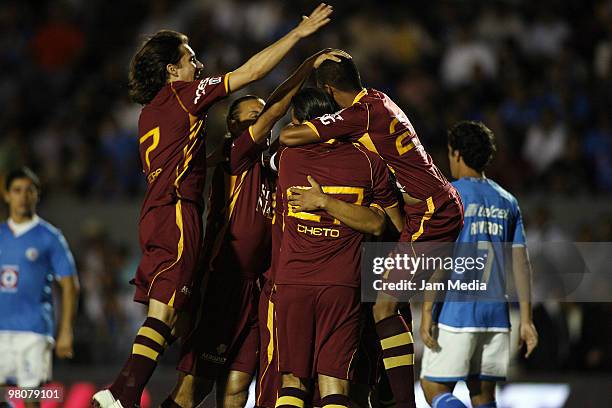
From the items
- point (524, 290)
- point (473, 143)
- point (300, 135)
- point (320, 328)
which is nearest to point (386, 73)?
point (473, 143)

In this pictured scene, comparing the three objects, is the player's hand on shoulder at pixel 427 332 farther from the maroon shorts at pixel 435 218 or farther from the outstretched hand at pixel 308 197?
the outstretched hand at pixel 308 197

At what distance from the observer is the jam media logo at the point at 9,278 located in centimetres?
874

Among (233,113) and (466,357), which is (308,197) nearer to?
(233,113)

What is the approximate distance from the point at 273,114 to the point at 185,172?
0.68 m

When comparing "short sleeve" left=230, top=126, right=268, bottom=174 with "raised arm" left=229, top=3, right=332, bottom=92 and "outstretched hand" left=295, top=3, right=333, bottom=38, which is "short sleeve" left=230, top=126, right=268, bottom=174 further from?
"outstretched hand" left=295, top=3, right=333, bottom=38

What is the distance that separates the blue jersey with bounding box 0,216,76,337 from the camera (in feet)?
28.5

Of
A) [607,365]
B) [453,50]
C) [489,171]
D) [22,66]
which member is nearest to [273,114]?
[607,365]

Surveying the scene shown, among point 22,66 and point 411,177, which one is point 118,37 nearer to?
point 22,66

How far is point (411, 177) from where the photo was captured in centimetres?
707

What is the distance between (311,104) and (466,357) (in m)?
2.21

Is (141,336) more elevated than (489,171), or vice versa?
(489,171)

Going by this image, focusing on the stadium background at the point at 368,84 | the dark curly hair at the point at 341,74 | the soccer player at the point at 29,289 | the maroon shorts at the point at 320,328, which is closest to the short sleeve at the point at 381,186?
the dark curly hair at the point at 341,74

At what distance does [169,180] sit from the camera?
695 cm

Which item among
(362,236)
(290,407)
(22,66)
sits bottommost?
(290,407)
